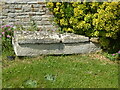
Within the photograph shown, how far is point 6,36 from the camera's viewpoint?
6.00m

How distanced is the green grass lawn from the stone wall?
1.26 m

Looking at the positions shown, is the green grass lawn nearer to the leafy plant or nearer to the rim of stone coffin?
the leafy plant

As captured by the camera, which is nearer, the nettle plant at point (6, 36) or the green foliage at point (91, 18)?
the green foliage at point (91, 18)

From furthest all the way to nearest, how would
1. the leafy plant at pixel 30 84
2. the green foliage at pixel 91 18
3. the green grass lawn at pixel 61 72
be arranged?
1. the green foliage at pixel 91 18
2. the green grass lawn at pixel 61 72
3. the leafy plant at pixel 30 84

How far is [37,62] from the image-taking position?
16.9 ft

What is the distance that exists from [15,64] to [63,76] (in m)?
1.15

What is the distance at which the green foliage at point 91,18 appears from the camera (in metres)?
5.18

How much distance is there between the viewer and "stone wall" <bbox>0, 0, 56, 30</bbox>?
20.3 feet

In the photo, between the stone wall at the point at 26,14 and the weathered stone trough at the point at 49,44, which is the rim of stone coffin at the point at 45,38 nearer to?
the weathered stone trough at the point at 49,44

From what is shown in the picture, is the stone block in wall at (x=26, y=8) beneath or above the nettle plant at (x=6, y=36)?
above

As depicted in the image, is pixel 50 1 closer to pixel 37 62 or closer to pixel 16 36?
pixel 16 36

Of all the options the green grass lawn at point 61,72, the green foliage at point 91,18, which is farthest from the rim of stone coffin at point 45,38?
the green grass lawn at point 61,72

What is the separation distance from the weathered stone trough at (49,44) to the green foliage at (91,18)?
0.77ft

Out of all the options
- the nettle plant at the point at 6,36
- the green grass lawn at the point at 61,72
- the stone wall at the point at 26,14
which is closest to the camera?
the green grass lawn at the point at 61,72
